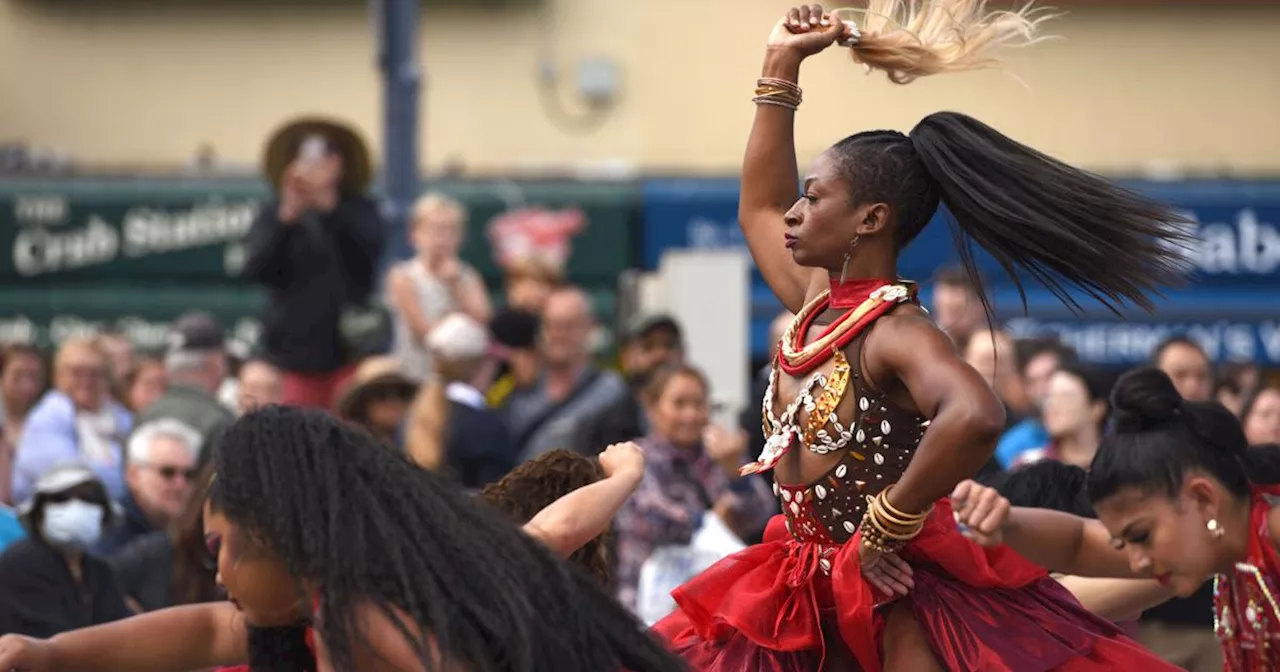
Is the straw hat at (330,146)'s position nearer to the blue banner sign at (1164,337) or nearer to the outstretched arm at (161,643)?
the outstretched arm at (161,643)

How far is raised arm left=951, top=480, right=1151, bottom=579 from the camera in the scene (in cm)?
411

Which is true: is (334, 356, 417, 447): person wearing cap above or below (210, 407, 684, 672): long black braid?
below

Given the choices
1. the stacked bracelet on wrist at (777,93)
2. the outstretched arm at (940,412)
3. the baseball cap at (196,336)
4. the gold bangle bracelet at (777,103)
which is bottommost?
the baseball cap at (196,336)

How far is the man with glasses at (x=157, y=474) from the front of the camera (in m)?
8.27

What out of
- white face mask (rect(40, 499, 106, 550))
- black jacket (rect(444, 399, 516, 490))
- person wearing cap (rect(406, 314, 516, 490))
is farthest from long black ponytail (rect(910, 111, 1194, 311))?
black jacket (rect(444, 399, 516, 490))

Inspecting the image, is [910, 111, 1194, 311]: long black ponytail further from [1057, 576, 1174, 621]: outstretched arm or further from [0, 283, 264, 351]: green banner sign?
[0, 283, 264, 351]: green banner sign

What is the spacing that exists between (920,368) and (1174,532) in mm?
1020

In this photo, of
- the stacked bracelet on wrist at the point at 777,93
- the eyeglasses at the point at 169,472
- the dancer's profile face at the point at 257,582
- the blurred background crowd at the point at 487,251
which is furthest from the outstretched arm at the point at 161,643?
the eyeglasses at the point at 169,472

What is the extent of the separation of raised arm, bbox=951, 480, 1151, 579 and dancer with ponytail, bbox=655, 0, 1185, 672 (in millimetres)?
48

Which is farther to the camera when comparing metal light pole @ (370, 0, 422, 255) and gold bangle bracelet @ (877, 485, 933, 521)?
metal light pole @ (370, 0, 422, 255)

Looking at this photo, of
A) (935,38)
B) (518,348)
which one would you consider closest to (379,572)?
(935,38)

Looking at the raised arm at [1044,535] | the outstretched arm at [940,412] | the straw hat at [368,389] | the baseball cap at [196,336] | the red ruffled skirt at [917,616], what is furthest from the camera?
the baseball cap at [196,336]

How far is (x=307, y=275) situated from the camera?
9.58 meters

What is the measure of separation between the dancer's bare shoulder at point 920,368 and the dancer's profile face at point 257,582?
1180 mm
